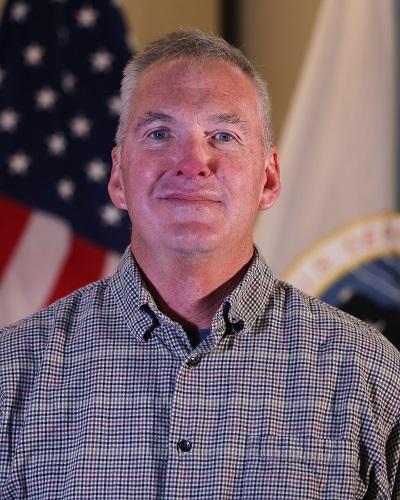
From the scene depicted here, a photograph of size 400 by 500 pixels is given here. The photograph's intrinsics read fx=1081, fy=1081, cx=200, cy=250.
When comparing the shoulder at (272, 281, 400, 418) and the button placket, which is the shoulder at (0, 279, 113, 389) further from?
the shoulder at (272, 281, 400, 418)

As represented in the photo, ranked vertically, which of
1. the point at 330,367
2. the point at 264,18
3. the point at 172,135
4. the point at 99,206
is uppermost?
the point at 264,18

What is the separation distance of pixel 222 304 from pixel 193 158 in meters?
0.24

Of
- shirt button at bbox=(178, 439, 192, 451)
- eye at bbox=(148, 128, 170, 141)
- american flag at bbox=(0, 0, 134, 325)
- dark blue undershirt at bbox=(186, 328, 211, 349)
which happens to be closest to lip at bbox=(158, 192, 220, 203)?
eye at bbox=(148, 128, 170, 141)

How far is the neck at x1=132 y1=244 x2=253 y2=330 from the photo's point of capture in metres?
1.76

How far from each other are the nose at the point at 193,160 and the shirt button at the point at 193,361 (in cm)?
29

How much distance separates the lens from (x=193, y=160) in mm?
1699

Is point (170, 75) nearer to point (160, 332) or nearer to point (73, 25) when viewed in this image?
point (160, 332)

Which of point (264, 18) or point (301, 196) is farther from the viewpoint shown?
point (264, 18)

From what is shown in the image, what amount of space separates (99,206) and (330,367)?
1.80 metres

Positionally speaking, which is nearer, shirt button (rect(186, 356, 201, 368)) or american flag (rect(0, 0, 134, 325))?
shirt button (rect(186, 356, 201, 368))

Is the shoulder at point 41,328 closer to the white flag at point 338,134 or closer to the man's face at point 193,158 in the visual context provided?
the man's face at point 193,158

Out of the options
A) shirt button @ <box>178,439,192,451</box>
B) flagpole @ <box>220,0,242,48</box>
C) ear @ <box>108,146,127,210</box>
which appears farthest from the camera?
flagpole @ <box>220,0,242,48</box>

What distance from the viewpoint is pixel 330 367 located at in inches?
68.8

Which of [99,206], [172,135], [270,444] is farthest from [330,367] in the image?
[99,206]
